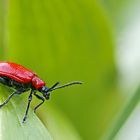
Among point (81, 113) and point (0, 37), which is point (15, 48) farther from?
point (81, 113)

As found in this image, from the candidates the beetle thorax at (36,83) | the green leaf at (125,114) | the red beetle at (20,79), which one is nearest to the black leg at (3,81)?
the red beetle at (20,79)

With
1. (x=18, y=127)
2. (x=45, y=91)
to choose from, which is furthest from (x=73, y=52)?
(x=18, y=127)

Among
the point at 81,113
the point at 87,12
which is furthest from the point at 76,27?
the point at 81,113

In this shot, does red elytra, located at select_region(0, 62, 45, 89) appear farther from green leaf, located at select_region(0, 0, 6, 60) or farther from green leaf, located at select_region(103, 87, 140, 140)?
green leaf, located at select_region(103, 87, 140, 140)

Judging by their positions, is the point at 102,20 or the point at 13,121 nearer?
the point at 13,121

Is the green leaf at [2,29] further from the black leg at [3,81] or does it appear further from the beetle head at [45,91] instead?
the black leg at [3,81]
